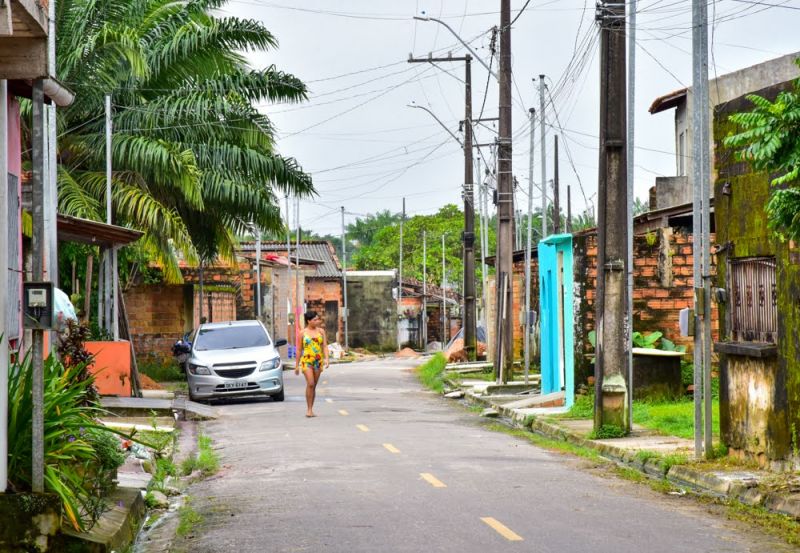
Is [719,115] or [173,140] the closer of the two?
[719,115]

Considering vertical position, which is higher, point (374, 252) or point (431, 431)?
point (374, 252)

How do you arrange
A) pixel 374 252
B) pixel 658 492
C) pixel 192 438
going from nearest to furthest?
pixel 658 492 → pixel 192 438 → pixel 374 252

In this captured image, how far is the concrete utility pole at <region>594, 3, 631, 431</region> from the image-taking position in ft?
58.2

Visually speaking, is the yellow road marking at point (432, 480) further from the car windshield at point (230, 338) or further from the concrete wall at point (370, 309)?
the concrete wall at point (370, 309)

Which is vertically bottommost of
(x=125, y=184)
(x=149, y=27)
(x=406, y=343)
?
(x=406, y=343)

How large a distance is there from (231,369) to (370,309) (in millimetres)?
51355

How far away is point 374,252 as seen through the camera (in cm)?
9662

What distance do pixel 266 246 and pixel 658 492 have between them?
195ft

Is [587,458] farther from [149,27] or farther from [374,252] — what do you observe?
[374,252]

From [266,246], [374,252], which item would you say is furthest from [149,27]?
[374,252]

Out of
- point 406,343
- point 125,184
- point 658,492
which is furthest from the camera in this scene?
point 406,343

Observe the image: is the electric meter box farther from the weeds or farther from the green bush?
the weeds

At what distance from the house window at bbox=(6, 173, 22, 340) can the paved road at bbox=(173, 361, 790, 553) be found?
2273 mm

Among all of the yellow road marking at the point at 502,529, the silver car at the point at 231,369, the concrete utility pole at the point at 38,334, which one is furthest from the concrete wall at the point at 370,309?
the concrete utility pole at the point at 38,334
